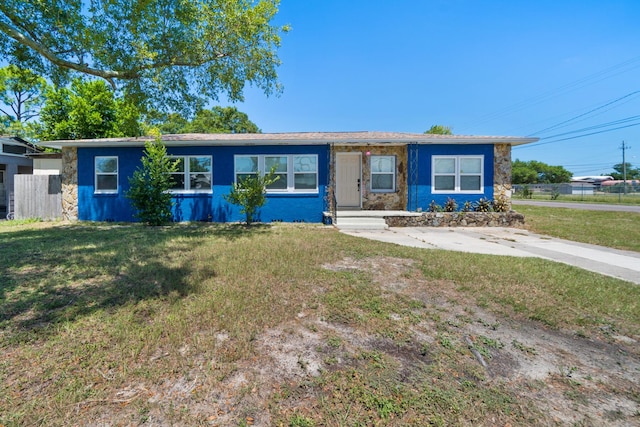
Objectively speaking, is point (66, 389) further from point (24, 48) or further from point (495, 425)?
point (24, 48)

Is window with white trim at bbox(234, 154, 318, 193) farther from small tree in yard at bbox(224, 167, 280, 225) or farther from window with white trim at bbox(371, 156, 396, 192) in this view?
window with white trim at bbox(371, 156, 396, 192)

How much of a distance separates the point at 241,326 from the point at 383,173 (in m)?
9.91

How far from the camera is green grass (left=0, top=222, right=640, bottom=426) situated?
6.48ft

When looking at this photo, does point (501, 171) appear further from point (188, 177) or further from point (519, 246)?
point (188, 177)

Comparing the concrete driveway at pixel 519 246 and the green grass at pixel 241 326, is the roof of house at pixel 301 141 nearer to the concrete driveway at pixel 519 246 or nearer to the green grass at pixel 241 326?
the concrete driveway at pixel 519 246

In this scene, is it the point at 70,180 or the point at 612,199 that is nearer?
the point at 70,180

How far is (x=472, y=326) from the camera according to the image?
3.10m

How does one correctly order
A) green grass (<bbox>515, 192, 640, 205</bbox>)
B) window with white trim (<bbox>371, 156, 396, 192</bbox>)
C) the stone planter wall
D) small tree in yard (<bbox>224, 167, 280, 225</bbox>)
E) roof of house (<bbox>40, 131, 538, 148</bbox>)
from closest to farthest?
small tree in yard (<bbox>224, 167, 280, 225</bbox>)
roof of house (<bbox>40, 131, 538, 148</bbox>)
the stone planter wall
window with white trim (<bbox>371, 156, 396, 192</bbox>)
green grass (<bbox>515, 192, 640, 205</bbox>)

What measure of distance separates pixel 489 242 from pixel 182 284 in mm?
7235

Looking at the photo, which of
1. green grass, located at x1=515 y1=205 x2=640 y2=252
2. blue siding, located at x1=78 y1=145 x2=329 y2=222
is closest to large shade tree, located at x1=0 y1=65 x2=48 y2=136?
blue siding, located at x1=78 y1=145 x2=329 y2=222

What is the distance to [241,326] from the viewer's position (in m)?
2.94

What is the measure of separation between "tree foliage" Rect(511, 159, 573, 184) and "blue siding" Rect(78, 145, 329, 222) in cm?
6453

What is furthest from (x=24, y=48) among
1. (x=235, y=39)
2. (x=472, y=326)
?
(x=472, y=326)

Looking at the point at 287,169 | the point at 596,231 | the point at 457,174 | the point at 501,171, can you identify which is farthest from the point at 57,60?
the point at 596,231
